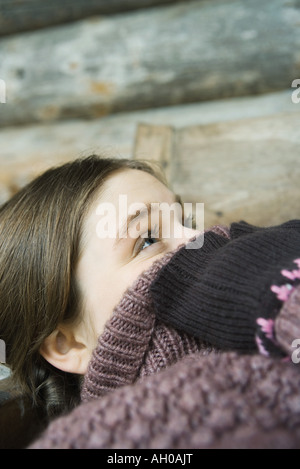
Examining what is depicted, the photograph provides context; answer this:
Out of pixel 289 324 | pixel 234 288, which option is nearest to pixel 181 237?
pixel 234 288

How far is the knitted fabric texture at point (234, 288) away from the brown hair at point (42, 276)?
22 cm

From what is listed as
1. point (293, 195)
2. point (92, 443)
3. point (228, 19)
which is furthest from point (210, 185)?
point (92, 443)

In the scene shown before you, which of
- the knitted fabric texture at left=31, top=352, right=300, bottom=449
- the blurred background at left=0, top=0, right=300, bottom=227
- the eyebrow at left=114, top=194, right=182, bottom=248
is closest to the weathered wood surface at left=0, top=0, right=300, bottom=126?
the blurred background at left=0, top=0, right=300, bottom=227

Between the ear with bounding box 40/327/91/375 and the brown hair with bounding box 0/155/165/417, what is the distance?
0.08ft

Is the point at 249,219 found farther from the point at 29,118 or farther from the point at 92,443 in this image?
the point at 29,118

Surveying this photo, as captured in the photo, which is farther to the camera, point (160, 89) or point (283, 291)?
point (160, 89)

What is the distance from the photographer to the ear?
3.14ft

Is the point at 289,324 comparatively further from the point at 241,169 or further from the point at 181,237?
the point at 241,169

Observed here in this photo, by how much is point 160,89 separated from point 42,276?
3.15 feet

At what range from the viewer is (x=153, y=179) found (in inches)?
42.9

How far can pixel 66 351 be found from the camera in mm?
972

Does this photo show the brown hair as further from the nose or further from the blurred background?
the blurred background

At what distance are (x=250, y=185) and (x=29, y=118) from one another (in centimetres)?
94

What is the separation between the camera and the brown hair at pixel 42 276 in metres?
0.94
